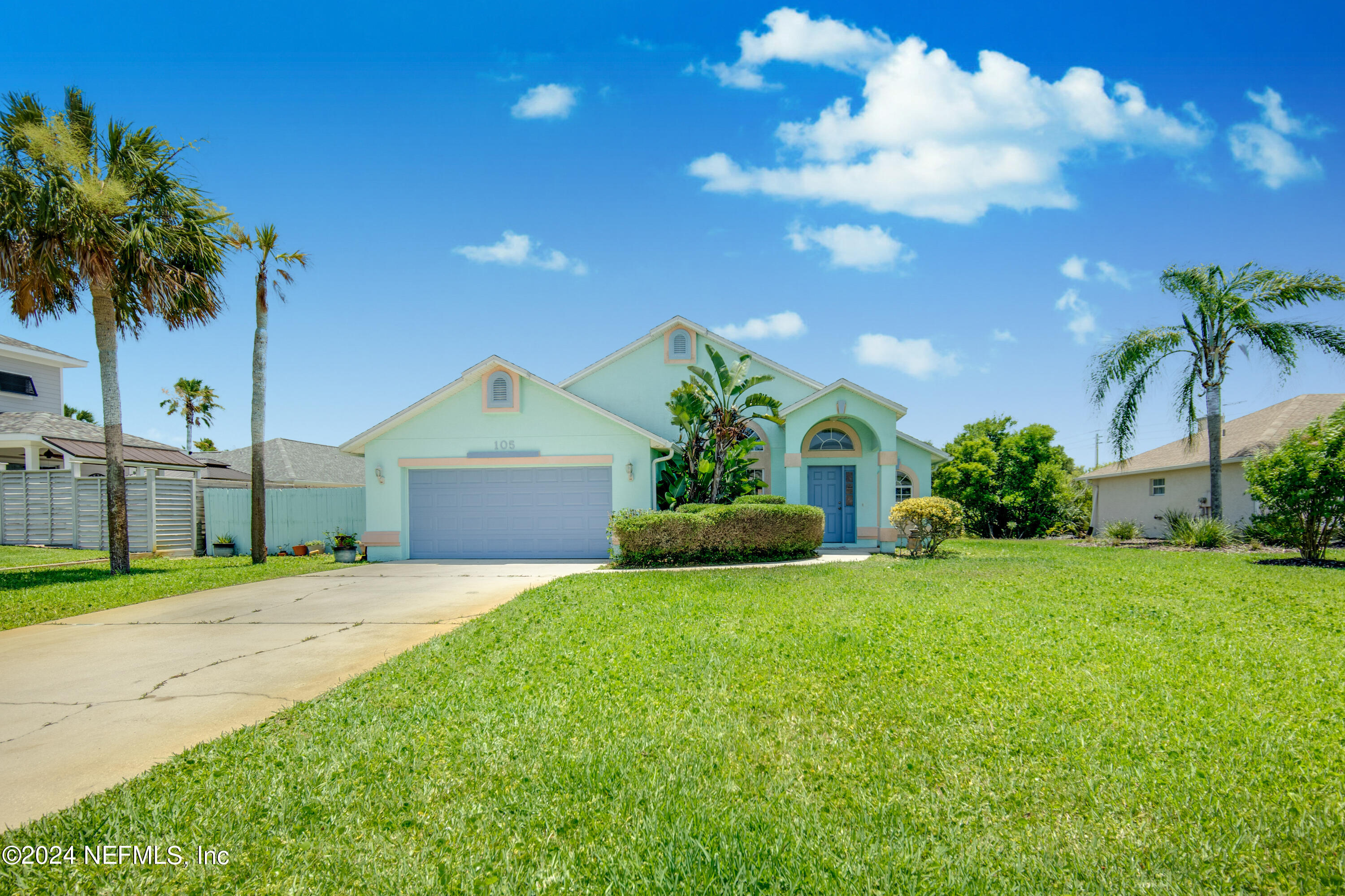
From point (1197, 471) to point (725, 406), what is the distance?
686 inches

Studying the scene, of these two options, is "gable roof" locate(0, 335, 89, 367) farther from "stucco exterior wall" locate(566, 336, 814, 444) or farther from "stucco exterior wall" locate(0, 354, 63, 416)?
"stucco exterior wall" locate(566, 336, 814, 444)

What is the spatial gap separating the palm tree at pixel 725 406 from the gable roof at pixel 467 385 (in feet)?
4.69

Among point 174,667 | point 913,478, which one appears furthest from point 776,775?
point 913,478

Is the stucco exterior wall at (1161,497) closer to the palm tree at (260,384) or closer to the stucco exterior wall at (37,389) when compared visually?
the palm tree at (260,384)

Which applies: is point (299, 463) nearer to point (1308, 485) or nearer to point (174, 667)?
point (174, 667)

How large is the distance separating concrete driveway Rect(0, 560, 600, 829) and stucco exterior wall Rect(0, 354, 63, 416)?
1909cm

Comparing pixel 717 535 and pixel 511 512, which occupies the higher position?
pixel 511 512

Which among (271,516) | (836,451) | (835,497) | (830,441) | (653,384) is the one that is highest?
(653,384)

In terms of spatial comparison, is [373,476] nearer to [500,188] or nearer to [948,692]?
[500,188]

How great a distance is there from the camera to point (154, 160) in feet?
45.7

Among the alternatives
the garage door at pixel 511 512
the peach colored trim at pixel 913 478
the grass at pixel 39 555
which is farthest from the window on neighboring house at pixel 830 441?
the grass at pixel 39 555

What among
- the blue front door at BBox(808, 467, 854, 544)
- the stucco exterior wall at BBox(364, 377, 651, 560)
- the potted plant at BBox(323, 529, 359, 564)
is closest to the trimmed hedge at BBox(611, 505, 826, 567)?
the stucco exterior wall at BBox(364, 377, 651, 560)

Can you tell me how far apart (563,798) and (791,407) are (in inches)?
623

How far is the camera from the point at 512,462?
17406 mm
